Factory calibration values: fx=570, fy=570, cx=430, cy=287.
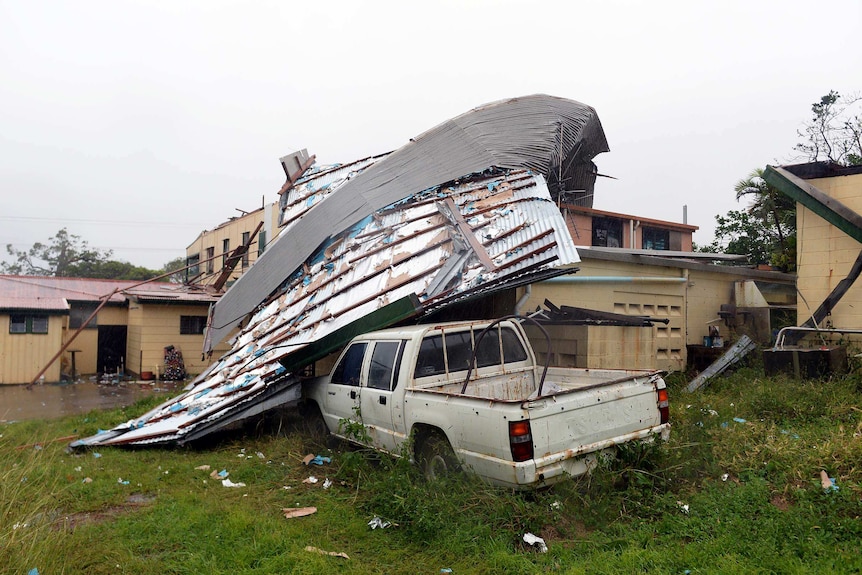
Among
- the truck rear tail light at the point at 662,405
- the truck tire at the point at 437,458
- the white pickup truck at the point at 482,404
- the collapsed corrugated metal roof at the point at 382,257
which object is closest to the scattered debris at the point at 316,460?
the white pickup truck at the point at 482,404

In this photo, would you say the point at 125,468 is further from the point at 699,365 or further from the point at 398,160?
the point at 699,365

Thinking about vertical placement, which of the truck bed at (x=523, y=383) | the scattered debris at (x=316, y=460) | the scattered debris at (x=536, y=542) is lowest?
the scattered debris at (x=316, y=460)

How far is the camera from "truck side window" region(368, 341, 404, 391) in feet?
20.8

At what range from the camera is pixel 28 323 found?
56.9 feet

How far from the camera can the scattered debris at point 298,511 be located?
5328 millimetres

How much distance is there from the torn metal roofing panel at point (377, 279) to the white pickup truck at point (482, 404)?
85cm

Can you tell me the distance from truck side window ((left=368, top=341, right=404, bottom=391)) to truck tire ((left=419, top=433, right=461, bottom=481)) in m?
0.80

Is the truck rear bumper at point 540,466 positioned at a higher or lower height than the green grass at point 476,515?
higher

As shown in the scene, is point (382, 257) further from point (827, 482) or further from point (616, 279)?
point (827, 482)

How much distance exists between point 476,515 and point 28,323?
1784 cm

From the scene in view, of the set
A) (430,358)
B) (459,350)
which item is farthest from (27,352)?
(459,350)

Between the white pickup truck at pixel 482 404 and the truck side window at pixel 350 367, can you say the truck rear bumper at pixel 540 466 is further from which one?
the truck side window at pixel 350 367

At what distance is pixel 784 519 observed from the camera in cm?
447

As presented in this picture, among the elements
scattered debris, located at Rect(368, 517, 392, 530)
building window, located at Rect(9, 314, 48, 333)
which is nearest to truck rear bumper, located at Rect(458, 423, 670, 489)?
scattered debris, located at Rect(368, 517, 392, 530)
